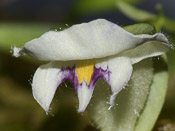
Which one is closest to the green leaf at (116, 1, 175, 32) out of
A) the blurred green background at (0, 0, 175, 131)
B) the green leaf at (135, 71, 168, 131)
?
the blurred green background at (0, 0, 175, 131)

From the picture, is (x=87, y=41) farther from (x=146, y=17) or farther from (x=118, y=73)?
(x=146, y=17)

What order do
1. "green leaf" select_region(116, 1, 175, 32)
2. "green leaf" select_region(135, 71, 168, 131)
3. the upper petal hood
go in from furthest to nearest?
1. "green leaf" select_region(116, 1, 175, 32)
2. "green leaf" select_region(135, 71, 168, 131)
3. the upper petal hood

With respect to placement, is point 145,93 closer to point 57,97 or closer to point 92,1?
point 57,97

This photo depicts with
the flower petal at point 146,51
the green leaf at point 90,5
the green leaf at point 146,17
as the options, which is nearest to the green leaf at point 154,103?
the flower petal at point 146,51

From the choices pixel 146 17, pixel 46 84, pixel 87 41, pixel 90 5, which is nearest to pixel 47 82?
pixel 46 84

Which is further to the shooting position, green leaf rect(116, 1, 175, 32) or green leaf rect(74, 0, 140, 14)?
green leaf rect(74, 0, 140, 14)

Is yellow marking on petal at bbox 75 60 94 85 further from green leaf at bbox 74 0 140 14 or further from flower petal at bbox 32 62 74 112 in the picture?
green leaf at bbox 74 0 140 14

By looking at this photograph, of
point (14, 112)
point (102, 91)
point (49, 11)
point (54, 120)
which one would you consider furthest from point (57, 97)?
point (49, 11)
